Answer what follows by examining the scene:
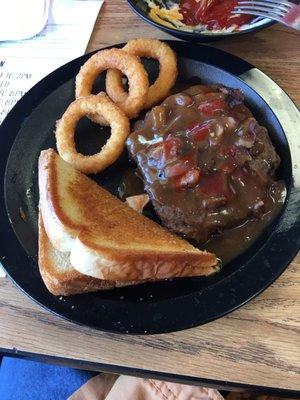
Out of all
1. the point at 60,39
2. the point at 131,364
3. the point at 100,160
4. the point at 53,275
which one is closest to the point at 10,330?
the point at 53,275

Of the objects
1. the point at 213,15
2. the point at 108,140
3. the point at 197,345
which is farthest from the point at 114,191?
the point at 213,15

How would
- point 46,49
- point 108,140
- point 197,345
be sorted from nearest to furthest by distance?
point 197,345, point 108,140, point 46,49

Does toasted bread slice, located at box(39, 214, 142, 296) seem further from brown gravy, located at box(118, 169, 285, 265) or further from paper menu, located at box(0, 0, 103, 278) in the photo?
paper menu, located at box(0, 0, 103, 278)

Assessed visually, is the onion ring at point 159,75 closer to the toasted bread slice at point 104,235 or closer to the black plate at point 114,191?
the black plate at point 114,191

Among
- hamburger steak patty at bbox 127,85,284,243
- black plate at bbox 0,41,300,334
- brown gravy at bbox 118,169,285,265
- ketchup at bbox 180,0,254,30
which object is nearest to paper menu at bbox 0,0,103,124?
black plate at bbox 0,41,300,334

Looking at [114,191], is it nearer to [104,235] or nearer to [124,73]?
[104,235]

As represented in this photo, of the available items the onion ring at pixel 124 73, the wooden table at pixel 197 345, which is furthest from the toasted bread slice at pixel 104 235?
the onion ring at pixel 124 73
